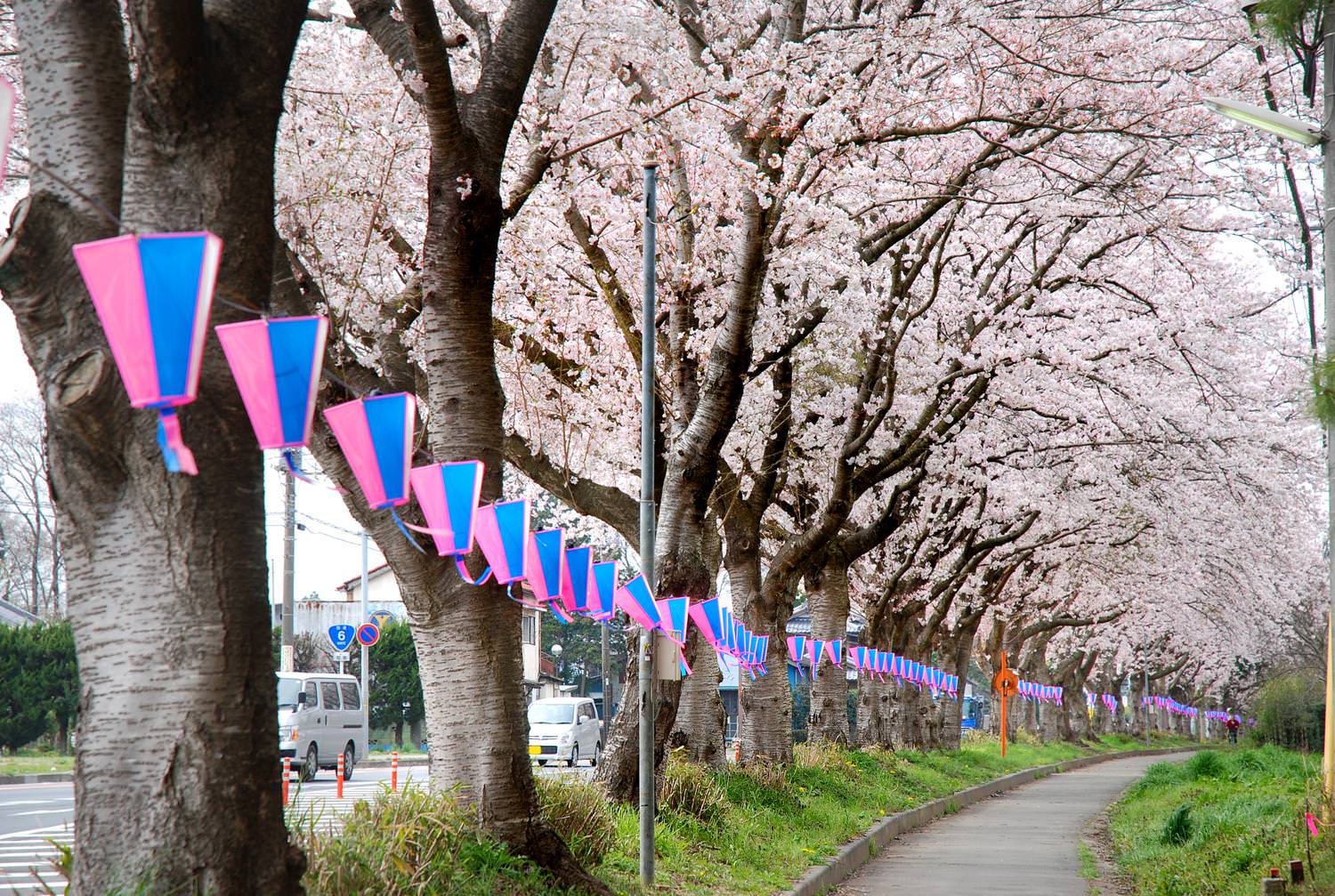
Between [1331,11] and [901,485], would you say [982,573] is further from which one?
[1331,11]

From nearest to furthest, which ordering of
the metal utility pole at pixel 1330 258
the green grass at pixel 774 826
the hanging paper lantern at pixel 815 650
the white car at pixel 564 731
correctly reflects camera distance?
the metal utility pole at pixel 1330 258 → the green grass at pixel 774 826 → the hanging paper lantern at pixel 815 650 → the white car at pixel 564 731

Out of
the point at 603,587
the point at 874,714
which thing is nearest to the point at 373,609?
the point at 874,714

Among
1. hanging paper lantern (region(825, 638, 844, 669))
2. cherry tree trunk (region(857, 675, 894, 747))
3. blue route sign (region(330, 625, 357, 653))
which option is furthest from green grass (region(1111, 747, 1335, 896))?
blue route sign (region(330, 625, 357, 653))

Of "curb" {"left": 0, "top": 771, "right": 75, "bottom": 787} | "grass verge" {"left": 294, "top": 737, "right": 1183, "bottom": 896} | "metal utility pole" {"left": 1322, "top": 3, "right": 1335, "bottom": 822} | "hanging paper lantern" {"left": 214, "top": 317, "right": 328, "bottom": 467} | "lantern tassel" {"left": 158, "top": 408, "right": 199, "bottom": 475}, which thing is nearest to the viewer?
"lantern tassel" {"left": 158, "top": 408, "right": 199, "bottom": 475}

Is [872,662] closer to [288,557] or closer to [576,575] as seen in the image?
[288,557]

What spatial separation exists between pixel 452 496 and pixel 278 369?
2353 mm

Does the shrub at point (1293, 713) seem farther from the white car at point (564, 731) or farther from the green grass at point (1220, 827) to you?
the white car at point (564, 731)

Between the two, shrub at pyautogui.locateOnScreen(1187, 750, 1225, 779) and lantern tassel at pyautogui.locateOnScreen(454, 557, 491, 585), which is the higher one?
lantern tassel at pyautogui.locateOnScreen(454, 557, 491, 585)

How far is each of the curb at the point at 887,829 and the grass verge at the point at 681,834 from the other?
0.17 metres

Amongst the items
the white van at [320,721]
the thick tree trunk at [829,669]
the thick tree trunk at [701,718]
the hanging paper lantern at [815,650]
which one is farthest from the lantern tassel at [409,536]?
the thick tree trunk at [829,669]

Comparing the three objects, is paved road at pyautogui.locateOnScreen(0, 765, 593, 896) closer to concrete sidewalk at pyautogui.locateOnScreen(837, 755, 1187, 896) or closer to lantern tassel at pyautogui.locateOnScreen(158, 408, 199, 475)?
lantern tassel at pyautogui.locateOnScreen(158, 408, 199, 475)

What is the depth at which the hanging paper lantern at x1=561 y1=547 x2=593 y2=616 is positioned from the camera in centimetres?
890

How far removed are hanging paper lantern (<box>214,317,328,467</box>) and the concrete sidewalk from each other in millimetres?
8798

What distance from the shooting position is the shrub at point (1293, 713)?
3064 centimetres
